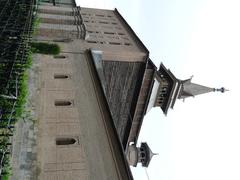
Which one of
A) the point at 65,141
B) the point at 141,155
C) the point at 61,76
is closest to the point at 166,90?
the point at 141,155

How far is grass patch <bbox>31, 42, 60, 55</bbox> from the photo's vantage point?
28.1 metres

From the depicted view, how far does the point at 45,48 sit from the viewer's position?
2838 centimetres

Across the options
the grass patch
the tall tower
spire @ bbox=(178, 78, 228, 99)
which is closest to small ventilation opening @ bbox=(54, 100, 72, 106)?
the grass patch

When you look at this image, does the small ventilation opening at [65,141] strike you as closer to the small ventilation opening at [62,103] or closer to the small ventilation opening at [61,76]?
the small ventilation opening at [62,103]

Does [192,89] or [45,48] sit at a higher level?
[45,48]

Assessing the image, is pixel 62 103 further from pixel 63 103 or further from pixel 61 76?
pixel 61 76

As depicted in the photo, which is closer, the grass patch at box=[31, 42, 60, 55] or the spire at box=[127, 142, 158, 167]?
the grass patch at box=[31, 42, 60, 55]

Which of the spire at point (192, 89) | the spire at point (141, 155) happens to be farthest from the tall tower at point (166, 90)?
the spire at point (141, 155)

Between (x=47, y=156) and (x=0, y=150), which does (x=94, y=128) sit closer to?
(x=47, y=156)

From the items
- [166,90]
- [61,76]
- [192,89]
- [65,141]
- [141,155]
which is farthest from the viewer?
[192,89]

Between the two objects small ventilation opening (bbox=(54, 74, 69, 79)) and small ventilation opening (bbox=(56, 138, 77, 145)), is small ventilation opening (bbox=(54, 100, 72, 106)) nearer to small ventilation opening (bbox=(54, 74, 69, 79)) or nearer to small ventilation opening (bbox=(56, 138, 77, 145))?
small ventilation opening (bbox=(54, 74, 69, 79))

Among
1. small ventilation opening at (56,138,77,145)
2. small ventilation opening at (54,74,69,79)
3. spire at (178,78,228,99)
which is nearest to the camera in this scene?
small ventilation opening at (56,138,77,145)

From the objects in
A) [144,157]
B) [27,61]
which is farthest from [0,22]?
[144,157]

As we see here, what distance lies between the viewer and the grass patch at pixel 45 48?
1106 inches
